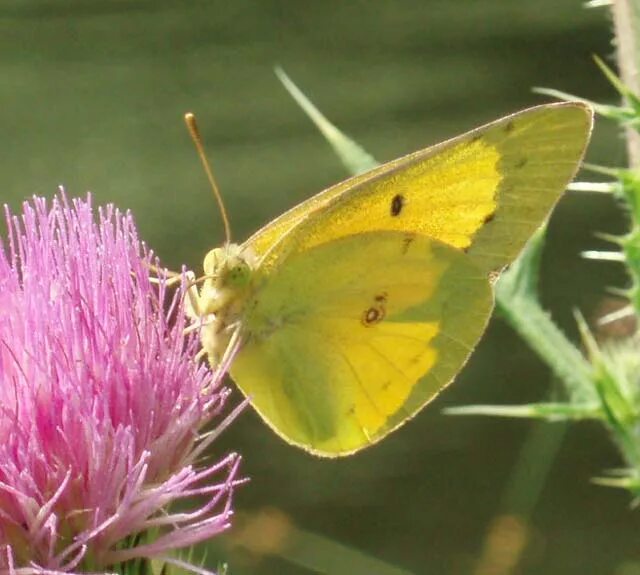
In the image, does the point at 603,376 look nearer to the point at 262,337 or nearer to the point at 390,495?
the point at 262,337

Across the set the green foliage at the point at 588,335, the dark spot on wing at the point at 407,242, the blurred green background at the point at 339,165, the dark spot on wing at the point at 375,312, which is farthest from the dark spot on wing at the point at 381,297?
the blurred green background at the point at 339,165

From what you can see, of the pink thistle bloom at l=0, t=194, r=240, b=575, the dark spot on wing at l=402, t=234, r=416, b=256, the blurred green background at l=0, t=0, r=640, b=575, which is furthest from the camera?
the blurred green background at l=0, t=0, r=640, b=575

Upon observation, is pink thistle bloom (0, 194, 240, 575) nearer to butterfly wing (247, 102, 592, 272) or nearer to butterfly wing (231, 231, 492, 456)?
butterfly wing (231, 231, 492, 456)

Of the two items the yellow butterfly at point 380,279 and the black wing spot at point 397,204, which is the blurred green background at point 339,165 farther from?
the black wing spot at point 397,204

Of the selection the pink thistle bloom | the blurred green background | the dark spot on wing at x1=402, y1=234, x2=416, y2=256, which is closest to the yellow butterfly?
the dark spot on wing at x1=402, y1=234, x2=416, y2=256

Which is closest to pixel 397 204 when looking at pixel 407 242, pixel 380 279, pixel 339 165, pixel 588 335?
pixel 407 242

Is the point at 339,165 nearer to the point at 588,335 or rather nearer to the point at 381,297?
the point at 588,335
